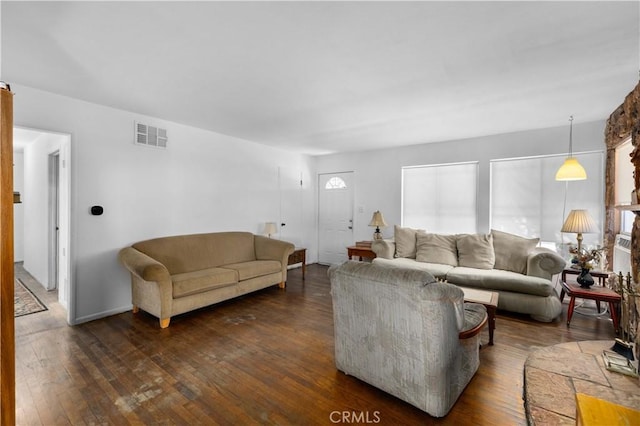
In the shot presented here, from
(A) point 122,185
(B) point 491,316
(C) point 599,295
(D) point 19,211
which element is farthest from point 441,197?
(D) point 19,211

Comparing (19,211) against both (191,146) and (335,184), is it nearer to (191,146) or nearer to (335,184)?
(191,146)

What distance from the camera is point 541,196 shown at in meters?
4.18

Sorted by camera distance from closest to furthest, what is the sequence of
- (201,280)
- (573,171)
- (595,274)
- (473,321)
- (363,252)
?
(473,321) < (573,171) < (595,274) < (201,280) < (363,252)

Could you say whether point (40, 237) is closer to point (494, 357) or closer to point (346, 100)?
point (346, 100)

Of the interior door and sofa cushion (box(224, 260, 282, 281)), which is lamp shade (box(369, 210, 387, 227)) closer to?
Answer: the interior door

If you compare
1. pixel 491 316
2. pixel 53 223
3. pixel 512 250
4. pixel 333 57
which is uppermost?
pixel 333 57

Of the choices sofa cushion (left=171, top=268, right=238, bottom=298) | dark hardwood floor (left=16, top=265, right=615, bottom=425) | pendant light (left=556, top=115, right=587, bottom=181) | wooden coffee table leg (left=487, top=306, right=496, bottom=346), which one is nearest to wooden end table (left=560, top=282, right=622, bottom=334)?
dark hardwood floor (left=16, top=265, right=615, bottom=425)

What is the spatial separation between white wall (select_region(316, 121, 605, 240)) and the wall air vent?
3.45m

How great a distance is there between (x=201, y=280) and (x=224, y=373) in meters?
1.39

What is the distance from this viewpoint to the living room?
2332 mm

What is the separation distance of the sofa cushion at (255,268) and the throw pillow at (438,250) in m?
2.23

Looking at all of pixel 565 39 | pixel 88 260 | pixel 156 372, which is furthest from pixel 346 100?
pixel 88 260

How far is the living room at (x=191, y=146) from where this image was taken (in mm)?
2332

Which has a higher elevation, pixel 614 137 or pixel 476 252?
pixel 614 137
